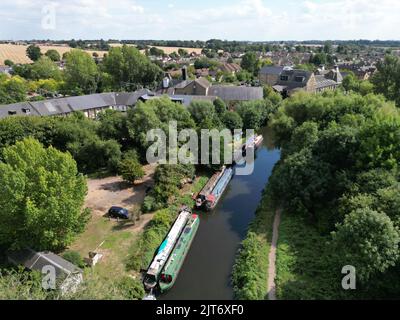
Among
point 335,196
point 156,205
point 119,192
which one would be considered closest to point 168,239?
point 156,205

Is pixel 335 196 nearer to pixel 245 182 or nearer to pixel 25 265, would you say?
pixel 245 182

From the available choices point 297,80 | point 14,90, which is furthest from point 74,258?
point 297,80

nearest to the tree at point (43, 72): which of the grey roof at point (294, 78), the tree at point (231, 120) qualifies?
the tree at point (231, 120)

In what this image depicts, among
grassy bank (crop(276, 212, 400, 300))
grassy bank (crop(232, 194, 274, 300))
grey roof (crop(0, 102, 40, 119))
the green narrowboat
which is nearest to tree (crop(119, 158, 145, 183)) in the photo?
the green narrowboat

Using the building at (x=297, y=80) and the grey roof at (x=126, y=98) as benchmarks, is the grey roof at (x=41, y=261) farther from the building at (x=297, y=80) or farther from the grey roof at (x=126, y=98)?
the building at (x=297, y=80)

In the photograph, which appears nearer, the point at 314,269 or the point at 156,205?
the point at 314,269
